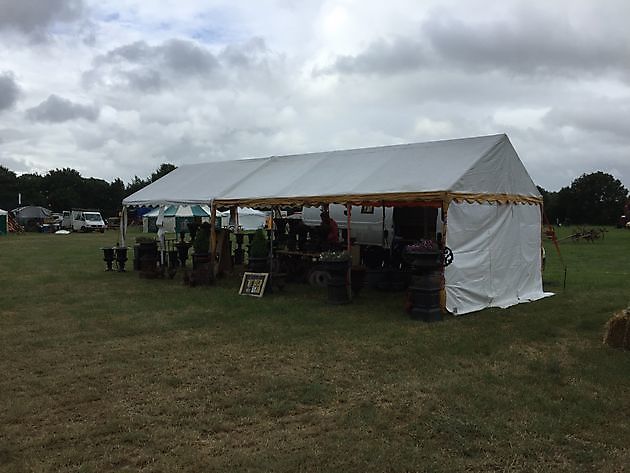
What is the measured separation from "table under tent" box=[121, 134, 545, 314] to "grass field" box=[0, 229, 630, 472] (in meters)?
0.77

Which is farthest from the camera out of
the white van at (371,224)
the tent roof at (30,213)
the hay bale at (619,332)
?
the tent roof at (30,213)

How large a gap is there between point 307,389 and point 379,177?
5507mm

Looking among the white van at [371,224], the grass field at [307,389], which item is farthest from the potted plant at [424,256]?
the white van at [371,224]

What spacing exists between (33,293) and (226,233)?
4284mm

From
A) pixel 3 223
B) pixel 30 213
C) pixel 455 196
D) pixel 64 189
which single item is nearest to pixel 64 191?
pixel 64 189

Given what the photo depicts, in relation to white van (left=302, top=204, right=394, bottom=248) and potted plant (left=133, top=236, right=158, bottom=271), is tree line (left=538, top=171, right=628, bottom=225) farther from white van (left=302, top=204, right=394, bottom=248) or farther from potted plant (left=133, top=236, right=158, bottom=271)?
potted plant (left=133, top=236, right=158, bottom=271)

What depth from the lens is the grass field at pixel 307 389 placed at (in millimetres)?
3602

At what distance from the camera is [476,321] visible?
7965 mm

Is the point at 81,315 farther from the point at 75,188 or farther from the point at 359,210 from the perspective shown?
the point at 75,188

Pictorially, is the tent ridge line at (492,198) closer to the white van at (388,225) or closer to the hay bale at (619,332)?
the white van at (388,225)

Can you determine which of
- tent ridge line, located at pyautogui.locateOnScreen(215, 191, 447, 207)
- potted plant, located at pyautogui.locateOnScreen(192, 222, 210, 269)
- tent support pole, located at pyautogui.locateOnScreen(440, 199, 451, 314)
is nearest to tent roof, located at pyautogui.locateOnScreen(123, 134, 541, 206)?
tent ridge line, located at pyautogui.locateOnScreen(215, 191, 447, 207)

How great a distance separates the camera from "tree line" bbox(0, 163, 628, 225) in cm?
5575

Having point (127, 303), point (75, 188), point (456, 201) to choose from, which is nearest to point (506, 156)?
point (456, 201)

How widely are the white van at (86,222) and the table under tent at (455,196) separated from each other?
32.2m
